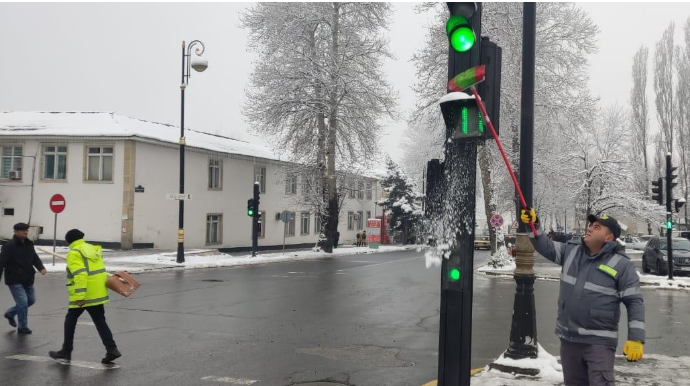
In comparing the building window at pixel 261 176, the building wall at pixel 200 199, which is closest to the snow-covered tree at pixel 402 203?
the building wall at pixel 200 199

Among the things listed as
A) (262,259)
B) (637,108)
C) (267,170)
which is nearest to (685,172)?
(637,108)

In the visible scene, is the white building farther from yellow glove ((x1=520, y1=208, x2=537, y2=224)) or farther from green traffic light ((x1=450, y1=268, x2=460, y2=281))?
yellow glove ((x1=520, y1=208, x2=537, y2=224))

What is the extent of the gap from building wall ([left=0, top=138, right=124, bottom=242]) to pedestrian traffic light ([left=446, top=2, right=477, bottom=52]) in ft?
93.0

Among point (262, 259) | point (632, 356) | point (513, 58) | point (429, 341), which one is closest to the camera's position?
point (632, 356)

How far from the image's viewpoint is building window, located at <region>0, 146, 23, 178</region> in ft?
104

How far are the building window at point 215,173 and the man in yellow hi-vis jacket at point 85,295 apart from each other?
29.2 meters

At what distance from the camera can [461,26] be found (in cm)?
473

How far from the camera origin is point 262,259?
29.2 m

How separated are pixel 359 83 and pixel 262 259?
11.4 meters

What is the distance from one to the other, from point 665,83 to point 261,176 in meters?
36.3

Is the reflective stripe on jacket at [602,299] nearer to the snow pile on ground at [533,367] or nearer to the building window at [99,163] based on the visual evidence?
the snow pile on ground at [533,367]

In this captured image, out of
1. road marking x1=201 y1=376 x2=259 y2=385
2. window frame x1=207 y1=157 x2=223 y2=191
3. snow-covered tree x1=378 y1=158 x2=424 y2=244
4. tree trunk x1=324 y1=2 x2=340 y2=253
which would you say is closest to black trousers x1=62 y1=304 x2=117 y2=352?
road marking x1=201 y1=376 x2=259 y2=385

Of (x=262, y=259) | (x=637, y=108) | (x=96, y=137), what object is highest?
(x=637, y=108)

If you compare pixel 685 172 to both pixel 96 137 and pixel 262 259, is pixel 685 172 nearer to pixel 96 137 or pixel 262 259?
pixel 262 259
